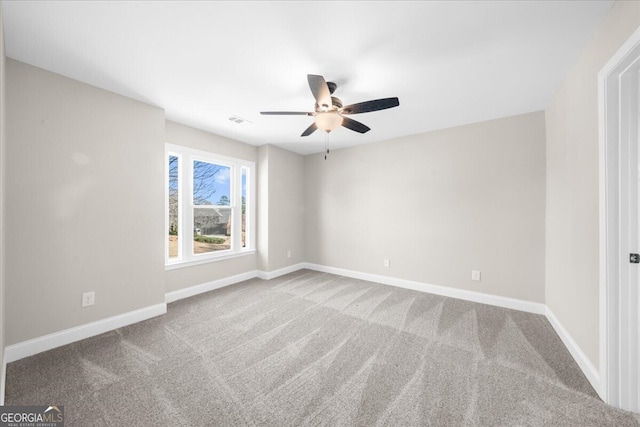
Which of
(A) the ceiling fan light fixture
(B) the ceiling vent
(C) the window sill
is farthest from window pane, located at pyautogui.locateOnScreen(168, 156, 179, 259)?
(A) the ceiling fan light fixture

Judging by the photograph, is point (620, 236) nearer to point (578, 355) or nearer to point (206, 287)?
point (578, 355)

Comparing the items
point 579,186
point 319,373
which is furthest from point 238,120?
point 579,186

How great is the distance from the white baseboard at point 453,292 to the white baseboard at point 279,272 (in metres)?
0.70

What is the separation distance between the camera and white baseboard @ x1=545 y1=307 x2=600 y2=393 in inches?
65.2

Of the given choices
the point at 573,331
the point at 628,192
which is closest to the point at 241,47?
the point at 628,192

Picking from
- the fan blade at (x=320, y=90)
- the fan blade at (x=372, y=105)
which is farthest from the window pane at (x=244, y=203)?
the fan blade at (x=372, y=105)

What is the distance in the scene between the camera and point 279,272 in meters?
4.54

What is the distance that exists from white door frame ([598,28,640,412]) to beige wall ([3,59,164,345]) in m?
3.94

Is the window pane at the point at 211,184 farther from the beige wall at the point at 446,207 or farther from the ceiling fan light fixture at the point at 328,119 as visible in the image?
the ceiling fan light fixture at the point at 328,119

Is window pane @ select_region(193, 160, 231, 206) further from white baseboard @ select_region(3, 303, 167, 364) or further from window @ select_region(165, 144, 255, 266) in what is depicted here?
white baseboard @ select_region(3, 303, 167, 364)

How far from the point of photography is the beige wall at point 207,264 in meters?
3.27

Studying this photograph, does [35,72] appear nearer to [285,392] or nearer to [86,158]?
[86,158]

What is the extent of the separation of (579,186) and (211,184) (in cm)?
429

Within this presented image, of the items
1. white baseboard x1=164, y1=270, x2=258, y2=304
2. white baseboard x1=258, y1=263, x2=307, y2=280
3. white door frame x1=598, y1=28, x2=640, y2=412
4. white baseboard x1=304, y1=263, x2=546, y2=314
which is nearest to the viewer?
white door frame x1=598, y1=28, x2=640, y2=412
